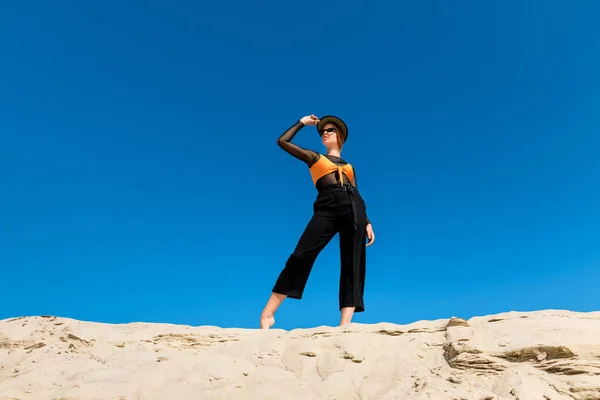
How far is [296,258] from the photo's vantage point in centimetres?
529

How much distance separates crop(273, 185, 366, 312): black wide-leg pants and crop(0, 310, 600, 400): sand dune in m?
0.94

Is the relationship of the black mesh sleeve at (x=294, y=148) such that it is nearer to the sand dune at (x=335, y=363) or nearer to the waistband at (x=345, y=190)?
the waistband at (x=345, y=190)

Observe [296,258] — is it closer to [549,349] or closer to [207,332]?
[207,332]

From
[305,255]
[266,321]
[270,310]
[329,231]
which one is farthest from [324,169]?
[266,321]

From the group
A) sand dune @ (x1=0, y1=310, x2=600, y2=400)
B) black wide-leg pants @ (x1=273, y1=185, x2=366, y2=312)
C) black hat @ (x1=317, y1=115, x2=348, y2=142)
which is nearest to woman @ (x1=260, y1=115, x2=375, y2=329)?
black wide-leg pants @ (x1=273, y1=185, x2=366, y2=312)

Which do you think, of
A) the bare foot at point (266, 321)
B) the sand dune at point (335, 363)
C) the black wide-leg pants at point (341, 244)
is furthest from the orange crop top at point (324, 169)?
the sand dune at point (335, 363)

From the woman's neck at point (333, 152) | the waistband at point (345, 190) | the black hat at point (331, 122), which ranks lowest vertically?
the waistband at point (345, 190)

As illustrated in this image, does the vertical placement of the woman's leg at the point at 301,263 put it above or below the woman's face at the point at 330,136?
below

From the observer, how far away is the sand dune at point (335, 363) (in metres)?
2.99

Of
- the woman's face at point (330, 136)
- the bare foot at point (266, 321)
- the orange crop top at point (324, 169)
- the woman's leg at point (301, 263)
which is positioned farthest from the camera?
the woman's face at point (330, 136)

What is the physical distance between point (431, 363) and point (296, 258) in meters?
2.19

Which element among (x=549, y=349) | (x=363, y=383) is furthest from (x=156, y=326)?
(x=549, y=349)

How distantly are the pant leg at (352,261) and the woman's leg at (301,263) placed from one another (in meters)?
0.20

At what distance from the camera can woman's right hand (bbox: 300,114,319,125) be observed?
577cm
